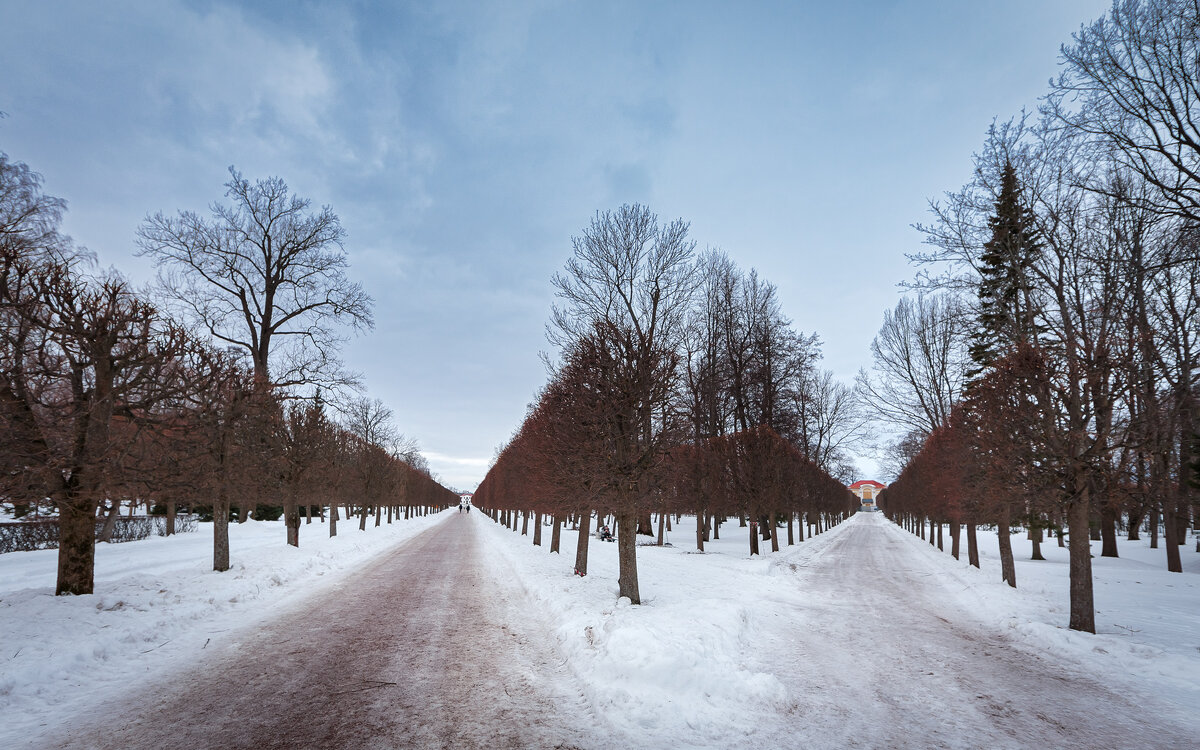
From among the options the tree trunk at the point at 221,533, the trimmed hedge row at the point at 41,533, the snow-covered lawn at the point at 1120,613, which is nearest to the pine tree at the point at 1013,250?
the snow-covered lawn at the point at 1120,613

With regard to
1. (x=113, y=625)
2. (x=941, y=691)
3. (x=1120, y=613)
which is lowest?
(x=1120, y=613)

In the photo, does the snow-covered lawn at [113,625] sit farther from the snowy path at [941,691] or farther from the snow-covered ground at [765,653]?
the snowy path at [941,691]

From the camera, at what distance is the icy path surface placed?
15.4 ft

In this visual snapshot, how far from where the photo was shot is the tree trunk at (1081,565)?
9.40m

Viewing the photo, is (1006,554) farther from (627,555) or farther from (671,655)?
(671,655)

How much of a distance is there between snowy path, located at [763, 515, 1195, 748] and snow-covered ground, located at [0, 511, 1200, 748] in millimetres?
34

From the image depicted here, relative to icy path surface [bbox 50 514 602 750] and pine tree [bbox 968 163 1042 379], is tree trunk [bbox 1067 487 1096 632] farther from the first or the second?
icy path surface [bbox 50 514 602 750]

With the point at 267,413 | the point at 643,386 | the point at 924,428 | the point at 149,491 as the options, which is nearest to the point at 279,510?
the point at 267,413

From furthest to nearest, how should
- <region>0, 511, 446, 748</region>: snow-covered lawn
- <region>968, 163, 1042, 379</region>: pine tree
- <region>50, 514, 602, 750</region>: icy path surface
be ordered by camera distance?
<region>968, 163, 1042, 379</region>: pine tree < <region>0, 511, 446, 748</region>: snow-covered lawn < <region>50, 514, 602, 750</region>: icy path surface

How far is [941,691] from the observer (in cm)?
649

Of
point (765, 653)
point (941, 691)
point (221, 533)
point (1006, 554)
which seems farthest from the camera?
Answer: point (1006, 554)

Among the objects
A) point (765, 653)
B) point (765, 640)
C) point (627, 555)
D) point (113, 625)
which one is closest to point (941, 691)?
point (765, 653)

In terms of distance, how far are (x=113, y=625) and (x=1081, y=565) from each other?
54.9ft

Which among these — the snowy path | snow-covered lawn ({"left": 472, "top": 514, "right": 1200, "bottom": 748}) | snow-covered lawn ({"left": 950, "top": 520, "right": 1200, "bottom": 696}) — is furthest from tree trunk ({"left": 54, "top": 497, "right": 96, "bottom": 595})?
snow-covered lawn ({"left": 950, "top": 520, "right": 1200, "bottom": 696})
